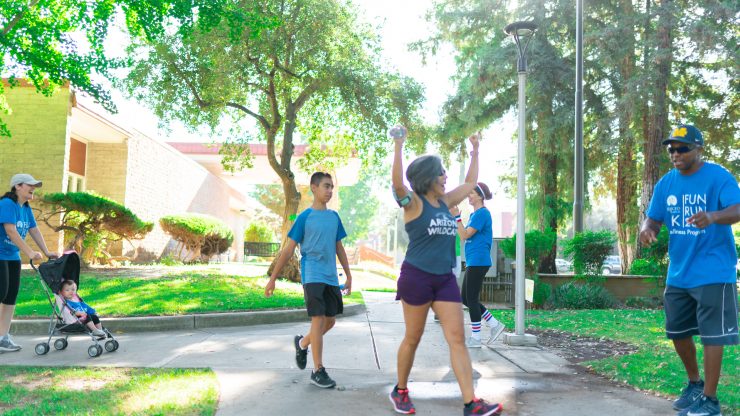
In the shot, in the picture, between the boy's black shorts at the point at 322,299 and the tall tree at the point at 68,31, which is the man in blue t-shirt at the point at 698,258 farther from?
the tall tree at the point at 68,31

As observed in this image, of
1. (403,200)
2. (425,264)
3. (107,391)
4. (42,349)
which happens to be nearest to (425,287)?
(425,264)

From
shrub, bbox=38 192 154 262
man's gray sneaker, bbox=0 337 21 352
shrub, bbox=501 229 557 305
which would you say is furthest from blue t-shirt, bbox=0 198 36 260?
shrub, bbox=501 229 557 305

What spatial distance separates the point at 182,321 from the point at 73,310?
226 centimetres

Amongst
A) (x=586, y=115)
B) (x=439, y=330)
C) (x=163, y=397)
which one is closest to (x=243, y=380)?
(x=163, y=397)

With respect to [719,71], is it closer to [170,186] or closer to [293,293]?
[293,293]

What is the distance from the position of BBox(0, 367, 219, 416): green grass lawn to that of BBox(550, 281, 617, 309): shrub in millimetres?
8637

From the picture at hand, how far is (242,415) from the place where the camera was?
4078 mm

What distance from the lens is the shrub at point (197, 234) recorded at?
19.0 meters

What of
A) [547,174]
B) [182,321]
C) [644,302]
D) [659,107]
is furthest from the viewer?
[547,174]

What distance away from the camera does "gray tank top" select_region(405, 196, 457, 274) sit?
4.15 meters

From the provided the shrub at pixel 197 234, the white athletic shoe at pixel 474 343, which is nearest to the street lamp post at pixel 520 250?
the white athletic shoe at pixel 474 343

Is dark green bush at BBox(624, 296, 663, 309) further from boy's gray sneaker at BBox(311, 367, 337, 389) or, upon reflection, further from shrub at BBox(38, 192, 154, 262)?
shrub at BBox(38, 192, 154, 262)

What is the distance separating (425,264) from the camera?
4.14 meters

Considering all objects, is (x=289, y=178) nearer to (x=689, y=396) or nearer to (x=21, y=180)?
(x=21, y=180)
